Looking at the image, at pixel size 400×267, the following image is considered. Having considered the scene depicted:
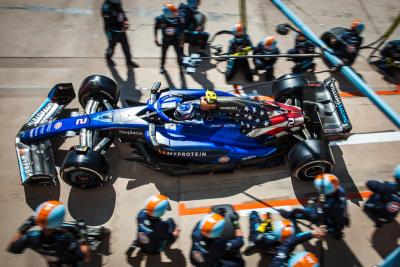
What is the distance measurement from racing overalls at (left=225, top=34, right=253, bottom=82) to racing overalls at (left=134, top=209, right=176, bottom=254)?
480 centimetres

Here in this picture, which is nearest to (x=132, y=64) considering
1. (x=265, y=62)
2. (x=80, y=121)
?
(x=80, y=121)

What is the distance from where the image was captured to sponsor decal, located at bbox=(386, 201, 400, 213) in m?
5.73

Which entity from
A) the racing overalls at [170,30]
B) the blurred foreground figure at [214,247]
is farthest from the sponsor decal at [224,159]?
the racing overalls at [170,30]

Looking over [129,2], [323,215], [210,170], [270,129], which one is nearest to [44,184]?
[210,170]

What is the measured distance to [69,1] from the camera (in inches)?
458

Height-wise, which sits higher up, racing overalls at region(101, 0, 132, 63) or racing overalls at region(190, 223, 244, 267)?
racing overalls at region(101, 0, 132, 63)

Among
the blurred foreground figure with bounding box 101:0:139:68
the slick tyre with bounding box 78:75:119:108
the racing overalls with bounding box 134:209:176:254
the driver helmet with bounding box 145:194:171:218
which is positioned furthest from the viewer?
the blurred foreground figure with bounding box 101:0:139:68

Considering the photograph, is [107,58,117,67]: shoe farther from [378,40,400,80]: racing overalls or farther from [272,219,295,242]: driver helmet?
[378,40,400,80]: racing overalls

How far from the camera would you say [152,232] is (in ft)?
16.7

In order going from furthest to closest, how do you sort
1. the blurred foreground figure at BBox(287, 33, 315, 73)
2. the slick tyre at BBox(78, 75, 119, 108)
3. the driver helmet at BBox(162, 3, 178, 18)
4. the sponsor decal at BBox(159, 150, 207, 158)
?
the blurred foreground figure at BBox(287, 33, 315, 73)
the driver helmet at BBox(162, 3, 178, 18)
the slick tyre at BBox(78, 75, 119, 108)
the sponsor decal at BBox(159, 150, 207, 158)

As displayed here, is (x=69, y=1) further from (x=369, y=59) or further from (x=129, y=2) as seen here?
(x=369, y=59)

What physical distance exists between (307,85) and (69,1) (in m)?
8.30

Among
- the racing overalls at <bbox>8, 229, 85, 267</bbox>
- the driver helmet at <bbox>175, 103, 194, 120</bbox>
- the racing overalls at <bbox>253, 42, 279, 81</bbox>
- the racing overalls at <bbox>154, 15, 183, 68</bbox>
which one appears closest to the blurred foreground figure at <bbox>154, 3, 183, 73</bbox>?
the racing overalls at <bbox>154, 15, 183, 68</bbox>

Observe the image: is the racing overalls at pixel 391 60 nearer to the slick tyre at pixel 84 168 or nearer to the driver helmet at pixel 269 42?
the driver helmet at pixel 269 42
